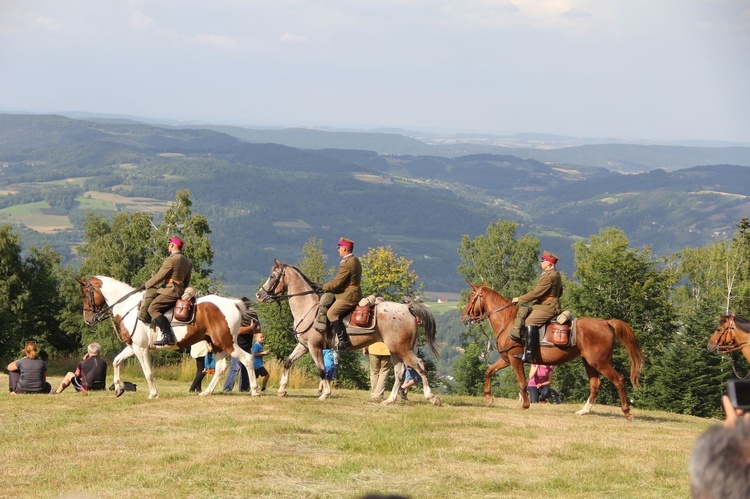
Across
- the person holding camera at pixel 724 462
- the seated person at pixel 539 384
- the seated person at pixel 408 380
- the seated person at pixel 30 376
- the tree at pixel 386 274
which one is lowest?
the tree at pixel 386 274

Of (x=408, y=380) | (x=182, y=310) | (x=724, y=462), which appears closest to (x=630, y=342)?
(x=408, y=380)

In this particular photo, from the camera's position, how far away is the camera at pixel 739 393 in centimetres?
473

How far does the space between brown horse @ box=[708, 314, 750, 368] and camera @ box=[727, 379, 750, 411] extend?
1734 centimetres

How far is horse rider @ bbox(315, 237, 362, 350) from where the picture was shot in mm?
19203

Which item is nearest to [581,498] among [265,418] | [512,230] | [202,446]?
[202,446]

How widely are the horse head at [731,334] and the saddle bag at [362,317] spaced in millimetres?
7778

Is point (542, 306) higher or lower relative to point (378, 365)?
higher

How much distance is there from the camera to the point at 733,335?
69.8ft

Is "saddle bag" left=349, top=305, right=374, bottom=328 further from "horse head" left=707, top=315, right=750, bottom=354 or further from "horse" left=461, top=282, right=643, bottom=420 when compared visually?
"horse head" left=707, top=315, right=750, bottom=354

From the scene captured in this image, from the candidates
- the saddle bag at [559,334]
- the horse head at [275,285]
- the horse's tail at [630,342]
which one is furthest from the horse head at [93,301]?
the horse's tail at [630,342]

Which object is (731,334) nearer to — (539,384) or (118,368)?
(539,384)

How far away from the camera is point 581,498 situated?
36.7 ft

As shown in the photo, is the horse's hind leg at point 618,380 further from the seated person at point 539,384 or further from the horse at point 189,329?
the horse at point 189,329

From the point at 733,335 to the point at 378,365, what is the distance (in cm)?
783
